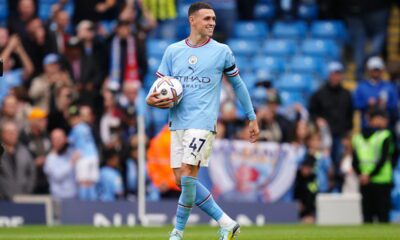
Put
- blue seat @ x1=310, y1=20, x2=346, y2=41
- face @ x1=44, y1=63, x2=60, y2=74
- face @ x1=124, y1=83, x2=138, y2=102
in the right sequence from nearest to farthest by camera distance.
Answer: face @ x1=124, y1=83, x2=138, y2=102 < face @ x1=44, y1=63, x2=60, y2=74 < blue seat @ x1=310, y1=20, x2=346, y2=41

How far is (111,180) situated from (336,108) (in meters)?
A: 4.77

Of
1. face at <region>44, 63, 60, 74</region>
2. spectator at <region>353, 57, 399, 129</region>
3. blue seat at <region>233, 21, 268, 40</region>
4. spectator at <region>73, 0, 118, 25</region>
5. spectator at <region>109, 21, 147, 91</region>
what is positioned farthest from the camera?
blue seat at <region>233, 21, 268, 40</region>

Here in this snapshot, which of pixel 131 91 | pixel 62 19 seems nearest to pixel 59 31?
pixel 62 19

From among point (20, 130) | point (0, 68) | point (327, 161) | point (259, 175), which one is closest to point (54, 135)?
point (20, 130)

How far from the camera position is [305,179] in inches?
840

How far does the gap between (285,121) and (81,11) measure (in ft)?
16.8

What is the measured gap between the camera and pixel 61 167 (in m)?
20.2

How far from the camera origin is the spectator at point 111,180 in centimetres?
2055

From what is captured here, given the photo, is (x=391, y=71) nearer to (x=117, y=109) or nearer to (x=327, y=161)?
(x=327, y=161)

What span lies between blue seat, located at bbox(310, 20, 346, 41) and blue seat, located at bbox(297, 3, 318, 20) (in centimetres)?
45

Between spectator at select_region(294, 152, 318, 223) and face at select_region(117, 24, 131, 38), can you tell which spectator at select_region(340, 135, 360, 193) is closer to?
spectator at select_region(294, 152, 318, 223)

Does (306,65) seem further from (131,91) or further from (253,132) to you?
(253,132)

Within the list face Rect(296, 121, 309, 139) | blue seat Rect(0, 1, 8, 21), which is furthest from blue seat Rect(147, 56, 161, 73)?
face Rect(296, 121, 309, 139)

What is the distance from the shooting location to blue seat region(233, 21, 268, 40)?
27266mm
